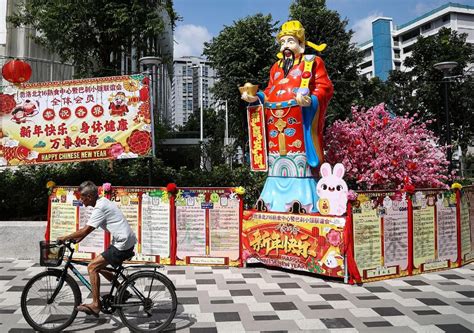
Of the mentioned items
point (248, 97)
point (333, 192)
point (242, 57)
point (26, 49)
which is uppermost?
point (242, 57)

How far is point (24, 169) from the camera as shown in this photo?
1080cm

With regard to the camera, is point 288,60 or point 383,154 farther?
point 383,154

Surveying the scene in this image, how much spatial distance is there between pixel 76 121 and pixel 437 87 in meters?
17.8

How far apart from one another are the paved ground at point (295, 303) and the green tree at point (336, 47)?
1540 centimetres

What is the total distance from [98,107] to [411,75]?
18.4 meters

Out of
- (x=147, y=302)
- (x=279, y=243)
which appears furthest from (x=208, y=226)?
(x=147, y=302)

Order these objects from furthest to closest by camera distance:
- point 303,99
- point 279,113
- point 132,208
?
point 279,113, point 132,208, point 303,99

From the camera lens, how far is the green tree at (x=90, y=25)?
46.3 ft

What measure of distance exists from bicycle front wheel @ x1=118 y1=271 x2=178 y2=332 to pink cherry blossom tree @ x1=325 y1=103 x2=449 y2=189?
6.48 m

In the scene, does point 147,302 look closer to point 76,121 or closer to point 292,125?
point 292,125

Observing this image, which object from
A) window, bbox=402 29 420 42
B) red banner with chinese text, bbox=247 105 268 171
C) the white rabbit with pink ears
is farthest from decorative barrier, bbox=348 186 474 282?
window, bbox=402 29 420 42

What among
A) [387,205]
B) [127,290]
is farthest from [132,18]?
[127,290]

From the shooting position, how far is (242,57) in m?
22.0

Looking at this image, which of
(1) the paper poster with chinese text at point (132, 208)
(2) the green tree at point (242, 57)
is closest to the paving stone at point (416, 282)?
(1) the paper poster with chinese text at point (132, 208)
